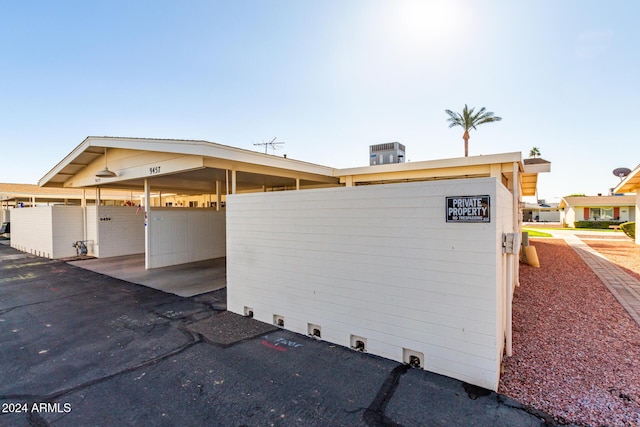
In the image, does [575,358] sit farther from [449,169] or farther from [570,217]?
[570,217]

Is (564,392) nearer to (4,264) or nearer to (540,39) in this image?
(540,39)

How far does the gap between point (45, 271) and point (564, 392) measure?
499 inches

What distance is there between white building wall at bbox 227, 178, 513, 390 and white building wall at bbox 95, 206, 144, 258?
33.6 ft

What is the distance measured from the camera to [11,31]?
9133mm

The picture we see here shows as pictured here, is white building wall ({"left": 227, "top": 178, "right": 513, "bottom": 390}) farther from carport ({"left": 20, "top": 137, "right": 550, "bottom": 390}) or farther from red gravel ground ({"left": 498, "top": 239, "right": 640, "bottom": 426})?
red gravel ground ({"left": 498, "top": 239, "right": 640, "bottom": 426})

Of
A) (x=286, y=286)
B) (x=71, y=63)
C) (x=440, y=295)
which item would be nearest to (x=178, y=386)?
(x=286, y=286)

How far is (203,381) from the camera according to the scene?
2.95 m

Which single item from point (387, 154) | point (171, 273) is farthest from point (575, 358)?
point (171, 273)

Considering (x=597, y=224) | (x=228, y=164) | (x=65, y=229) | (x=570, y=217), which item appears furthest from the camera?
(x=570, y=217)

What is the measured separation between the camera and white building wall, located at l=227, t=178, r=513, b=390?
2801 millimetres

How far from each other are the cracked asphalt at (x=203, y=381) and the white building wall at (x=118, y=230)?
7.51 metres

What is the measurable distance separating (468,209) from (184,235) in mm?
10057

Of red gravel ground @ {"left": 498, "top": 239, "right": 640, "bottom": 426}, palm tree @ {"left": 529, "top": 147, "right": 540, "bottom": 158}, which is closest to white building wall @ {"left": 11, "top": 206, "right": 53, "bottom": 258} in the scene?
red gravel ground @ {"left": 498, "top": 239, "right": 640, "bottom": 426}

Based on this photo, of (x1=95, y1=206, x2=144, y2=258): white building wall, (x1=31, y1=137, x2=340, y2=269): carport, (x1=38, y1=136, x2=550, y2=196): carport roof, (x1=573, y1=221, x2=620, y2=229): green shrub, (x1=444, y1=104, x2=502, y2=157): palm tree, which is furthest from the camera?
(x1=573, y1=221, x2=620, y2=229): green shrub
